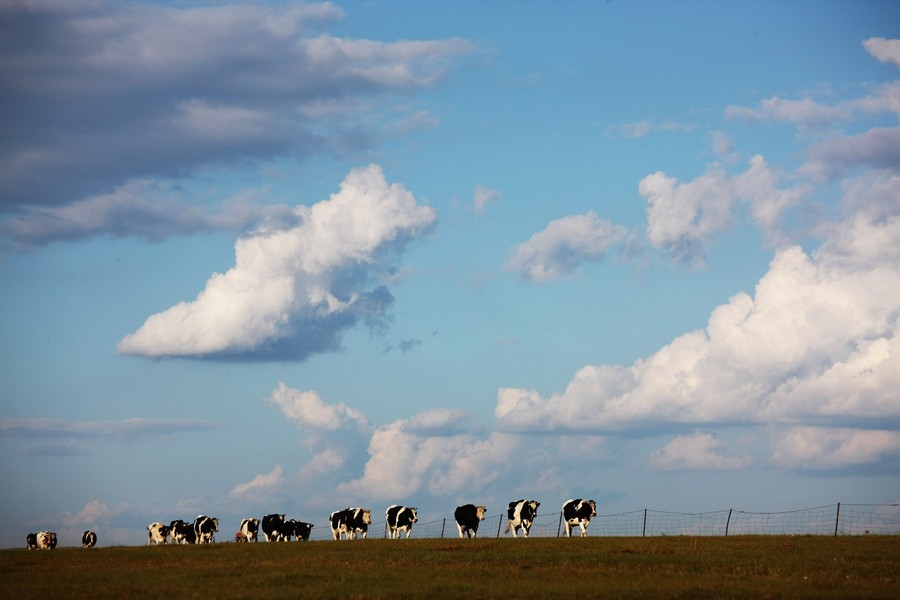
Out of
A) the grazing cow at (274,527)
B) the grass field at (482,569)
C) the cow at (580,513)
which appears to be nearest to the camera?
the grass field at (482,569)

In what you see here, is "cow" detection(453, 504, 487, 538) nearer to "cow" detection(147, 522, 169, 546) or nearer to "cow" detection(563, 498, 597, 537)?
"cow" detection(563, 498, 597, 537)

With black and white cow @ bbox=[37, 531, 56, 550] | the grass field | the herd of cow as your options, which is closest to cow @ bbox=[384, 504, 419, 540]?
the herd of cow

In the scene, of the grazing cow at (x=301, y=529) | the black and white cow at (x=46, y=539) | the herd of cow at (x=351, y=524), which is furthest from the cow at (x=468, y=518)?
the black and white cow at (x=46, y=539)

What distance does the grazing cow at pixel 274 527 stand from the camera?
6925 cm

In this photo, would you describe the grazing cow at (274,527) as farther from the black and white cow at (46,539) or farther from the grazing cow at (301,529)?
the black and white cow at (46,539)

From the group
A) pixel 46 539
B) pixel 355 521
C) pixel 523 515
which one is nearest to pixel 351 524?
pixel 355 521

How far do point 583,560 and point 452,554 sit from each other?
19.3 feet

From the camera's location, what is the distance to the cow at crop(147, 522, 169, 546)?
241 feet

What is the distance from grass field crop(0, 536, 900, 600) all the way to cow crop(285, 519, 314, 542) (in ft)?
57.8

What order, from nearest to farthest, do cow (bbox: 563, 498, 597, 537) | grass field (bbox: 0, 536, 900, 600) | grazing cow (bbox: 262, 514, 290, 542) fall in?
grass field (bbox: 0, 536, 900, 600)
cow (bbox: 563, 498, 597, 537)
grazing cow (bbox: 262, 514, 290, 542)

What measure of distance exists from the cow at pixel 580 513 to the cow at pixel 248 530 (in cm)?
2259

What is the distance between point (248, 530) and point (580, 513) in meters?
23.9

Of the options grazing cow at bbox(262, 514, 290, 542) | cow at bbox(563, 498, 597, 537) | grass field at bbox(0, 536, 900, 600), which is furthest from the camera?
grazing cow at bbox(262, 514, 290, 542)

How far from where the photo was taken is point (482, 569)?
38.0 meters
